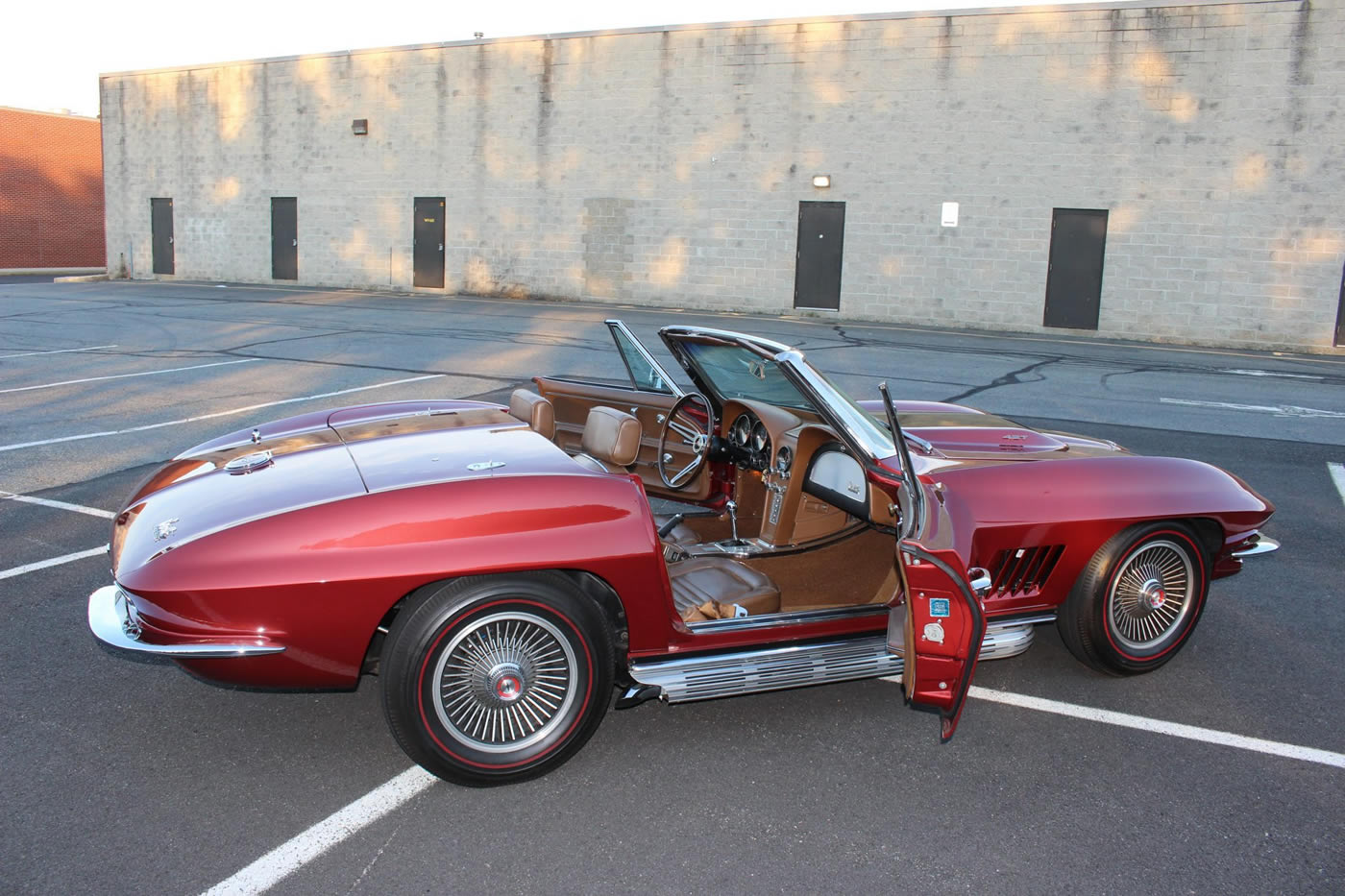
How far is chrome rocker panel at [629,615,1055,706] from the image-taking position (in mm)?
3555

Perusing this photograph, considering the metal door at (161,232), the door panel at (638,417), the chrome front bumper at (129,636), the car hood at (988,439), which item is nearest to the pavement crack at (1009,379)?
the car hood at (988,439)

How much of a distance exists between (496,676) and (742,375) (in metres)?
2.03

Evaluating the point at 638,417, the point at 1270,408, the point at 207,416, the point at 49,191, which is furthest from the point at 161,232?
the point at 638,417

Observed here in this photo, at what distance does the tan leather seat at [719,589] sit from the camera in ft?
13.5

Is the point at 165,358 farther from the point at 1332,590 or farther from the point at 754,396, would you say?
the point at 1332,590

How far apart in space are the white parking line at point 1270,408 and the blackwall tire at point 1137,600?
8209 millimetres

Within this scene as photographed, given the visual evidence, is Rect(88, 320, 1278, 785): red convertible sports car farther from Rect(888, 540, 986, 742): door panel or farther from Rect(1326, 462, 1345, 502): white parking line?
Rect(1326, 462, 1345, 502): white parking line

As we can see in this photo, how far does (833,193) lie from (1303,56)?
8.95 m

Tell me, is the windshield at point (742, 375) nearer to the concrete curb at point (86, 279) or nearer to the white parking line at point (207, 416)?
the white parking line at point (207, 416)

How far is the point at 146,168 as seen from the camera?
32094 mm

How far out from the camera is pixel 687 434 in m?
5.30

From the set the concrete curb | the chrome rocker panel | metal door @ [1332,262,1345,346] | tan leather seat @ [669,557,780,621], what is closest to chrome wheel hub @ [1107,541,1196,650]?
the chrome rocker panel

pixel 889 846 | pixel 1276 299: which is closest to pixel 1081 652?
pixel 889 846

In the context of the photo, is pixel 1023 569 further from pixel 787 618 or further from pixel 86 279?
pixel 86 279
